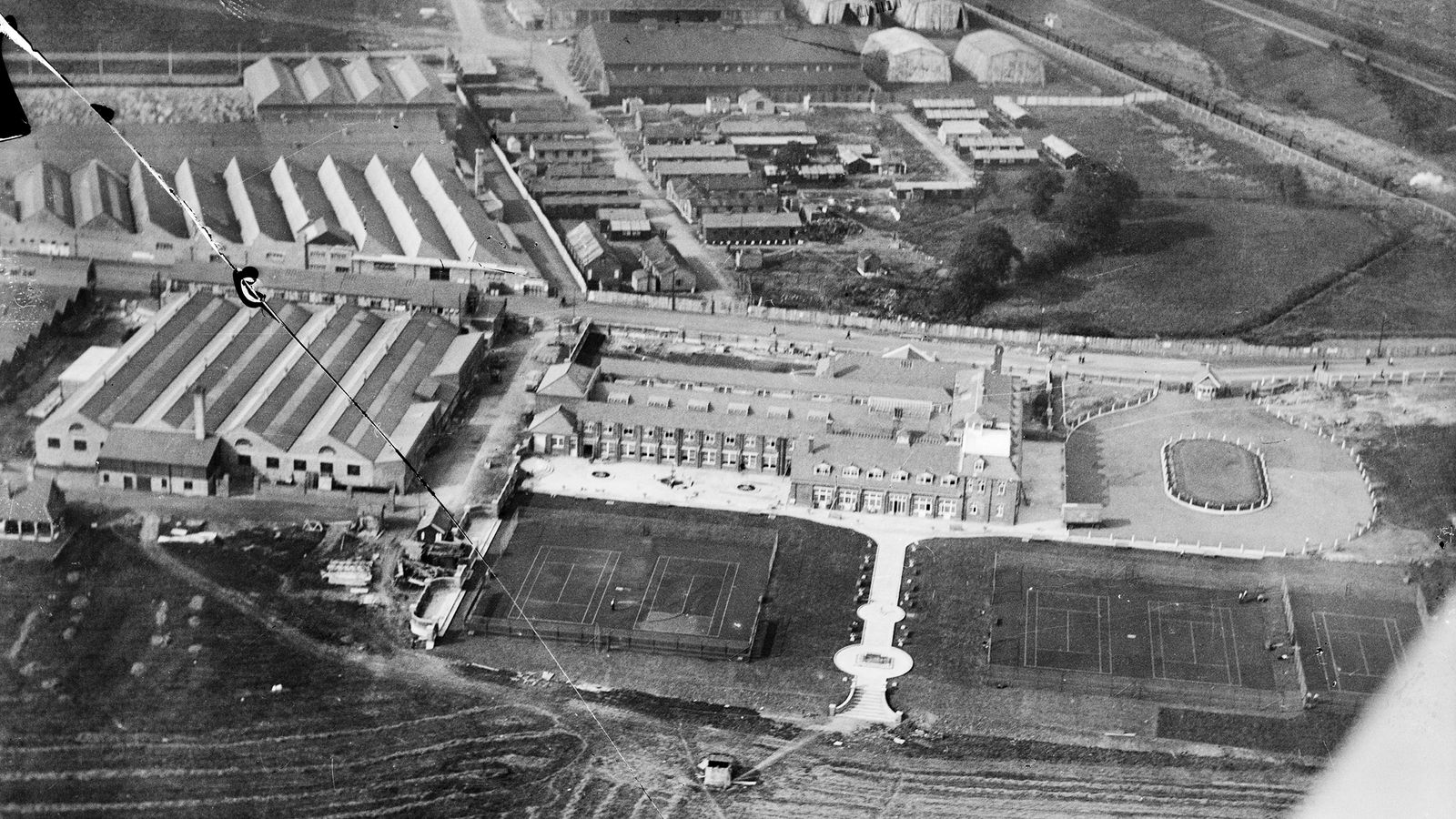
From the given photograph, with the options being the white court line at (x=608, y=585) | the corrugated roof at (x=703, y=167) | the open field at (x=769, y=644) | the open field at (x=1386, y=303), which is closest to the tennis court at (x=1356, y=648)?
the open field at (x=769, y=644)

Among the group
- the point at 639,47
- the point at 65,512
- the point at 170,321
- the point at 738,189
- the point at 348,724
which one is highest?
the point at 639,47

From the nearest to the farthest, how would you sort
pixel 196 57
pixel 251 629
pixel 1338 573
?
pixel 251 629, pixel 1338 573, pixel 196 57

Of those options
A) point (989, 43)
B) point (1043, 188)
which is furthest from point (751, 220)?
point (989, 43)

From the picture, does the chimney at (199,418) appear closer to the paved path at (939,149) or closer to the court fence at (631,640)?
the court fence at (631,640)

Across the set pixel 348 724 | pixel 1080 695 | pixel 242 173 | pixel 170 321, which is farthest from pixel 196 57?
pixel 1080 695

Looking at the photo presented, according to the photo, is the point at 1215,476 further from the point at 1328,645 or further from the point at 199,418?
the point at 199,418

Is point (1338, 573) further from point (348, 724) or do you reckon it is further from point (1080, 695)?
point (348, 724)

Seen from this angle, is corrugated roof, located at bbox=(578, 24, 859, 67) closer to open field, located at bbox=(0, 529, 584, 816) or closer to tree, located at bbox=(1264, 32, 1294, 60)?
tree, located at bbox=(1264, 32, 1294, 60)

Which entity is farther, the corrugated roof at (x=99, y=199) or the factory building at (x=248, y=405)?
the corrugated roof at (x=99, y=199)
